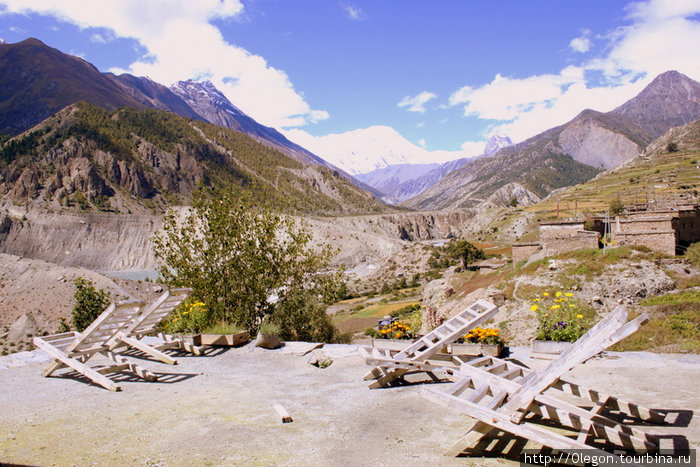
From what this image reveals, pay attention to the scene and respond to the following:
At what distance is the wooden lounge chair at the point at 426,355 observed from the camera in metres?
7.28

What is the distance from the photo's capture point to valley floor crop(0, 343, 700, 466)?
5016 mm

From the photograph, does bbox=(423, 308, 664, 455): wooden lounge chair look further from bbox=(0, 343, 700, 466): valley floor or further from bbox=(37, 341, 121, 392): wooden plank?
bbox=(37, 341, 121, 392): wooden plank

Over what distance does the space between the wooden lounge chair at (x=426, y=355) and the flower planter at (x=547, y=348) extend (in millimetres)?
1796

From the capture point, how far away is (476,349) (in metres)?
9.12

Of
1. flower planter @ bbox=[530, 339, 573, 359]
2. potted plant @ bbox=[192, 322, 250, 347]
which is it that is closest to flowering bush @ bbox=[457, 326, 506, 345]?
flower planter @ bbox=[530, 339, 573, 359]

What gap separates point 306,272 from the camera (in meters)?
16.2

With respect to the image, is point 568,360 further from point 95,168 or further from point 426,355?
point 95,168

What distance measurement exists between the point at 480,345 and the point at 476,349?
107 mm

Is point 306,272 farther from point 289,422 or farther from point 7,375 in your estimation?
point 289,422

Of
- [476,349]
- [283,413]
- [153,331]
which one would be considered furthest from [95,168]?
[283,413]

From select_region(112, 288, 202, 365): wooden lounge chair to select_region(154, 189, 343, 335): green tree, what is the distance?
9.34 ft

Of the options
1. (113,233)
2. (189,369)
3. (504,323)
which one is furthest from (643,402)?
(113,233)

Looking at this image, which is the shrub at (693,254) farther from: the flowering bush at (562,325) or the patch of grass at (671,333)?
the flowering bush at (562,325)

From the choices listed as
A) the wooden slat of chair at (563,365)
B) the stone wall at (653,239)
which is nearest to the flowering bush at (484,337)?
the wooden slat of chair at (563,365)
